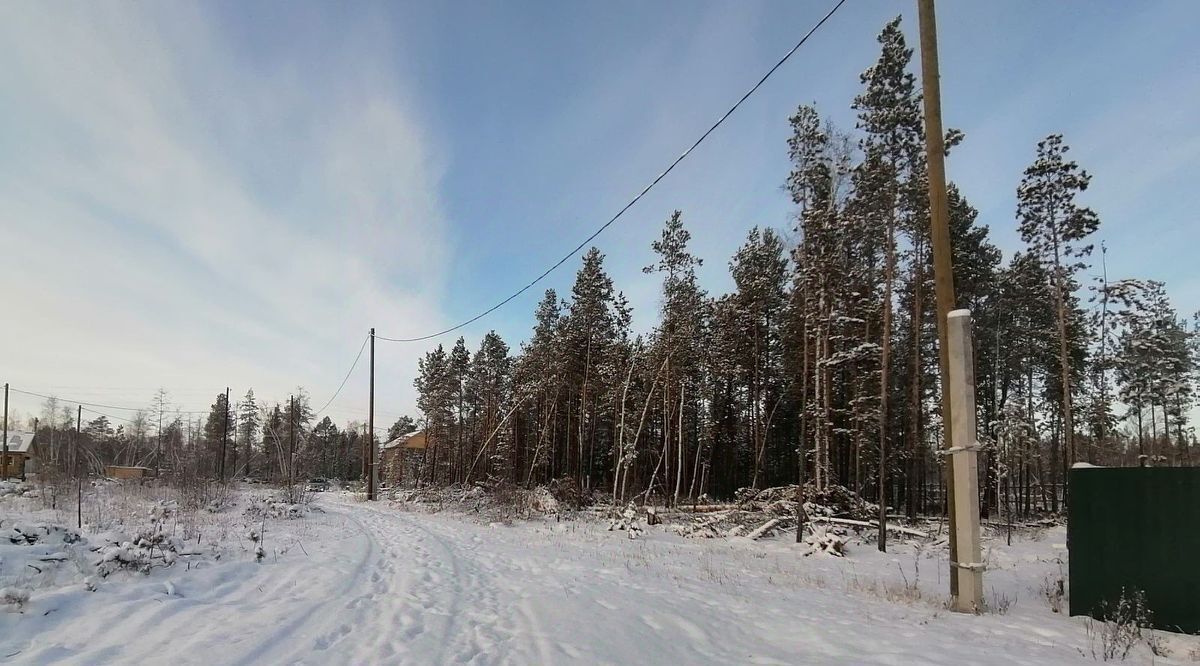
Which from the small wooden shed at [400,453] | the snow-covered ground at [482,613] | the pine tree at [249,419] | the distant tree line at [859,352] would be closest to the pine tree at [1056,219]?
the distant tree line at [859,352]

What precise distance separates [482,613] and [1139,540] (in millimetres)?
7017

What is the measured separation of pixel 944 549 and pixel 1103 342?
20296 millimetres

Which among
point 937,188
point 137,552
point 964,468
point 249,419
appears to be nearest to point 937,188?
point 937,188

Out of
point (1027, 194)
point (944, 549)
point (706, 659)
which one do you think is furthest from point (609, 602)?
point (1027, 194)

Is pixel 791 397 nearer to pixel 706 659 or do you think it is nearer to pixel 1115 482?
pixel 1115 482

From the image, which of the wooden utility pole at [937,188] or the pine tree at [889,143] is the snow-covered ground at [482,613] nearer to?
the wooden utility pole at [937,188]

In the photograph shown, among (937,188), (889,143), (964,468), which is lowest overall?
(964,468)

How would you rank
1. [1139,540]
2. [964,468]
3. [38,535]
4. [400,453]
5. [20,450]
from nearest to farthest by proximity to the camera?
[1139,540] < [964,468] < [38,535] < [400,453] < [20,450]

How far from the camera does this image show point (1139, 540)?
6488mm

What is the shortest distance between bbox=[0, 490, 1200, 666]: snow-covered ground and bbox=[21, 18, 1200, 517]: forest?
7821mm

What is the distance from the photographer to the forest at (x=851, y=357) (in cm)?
1688

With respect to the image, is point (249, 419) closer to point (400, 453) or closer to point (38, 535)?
point (400, 453)

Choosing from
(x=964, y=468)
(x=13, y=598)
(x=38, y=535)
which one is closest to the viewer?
(x=13, y=598)

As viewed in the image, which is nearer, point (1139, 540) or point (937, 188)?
point (1139, 540)
